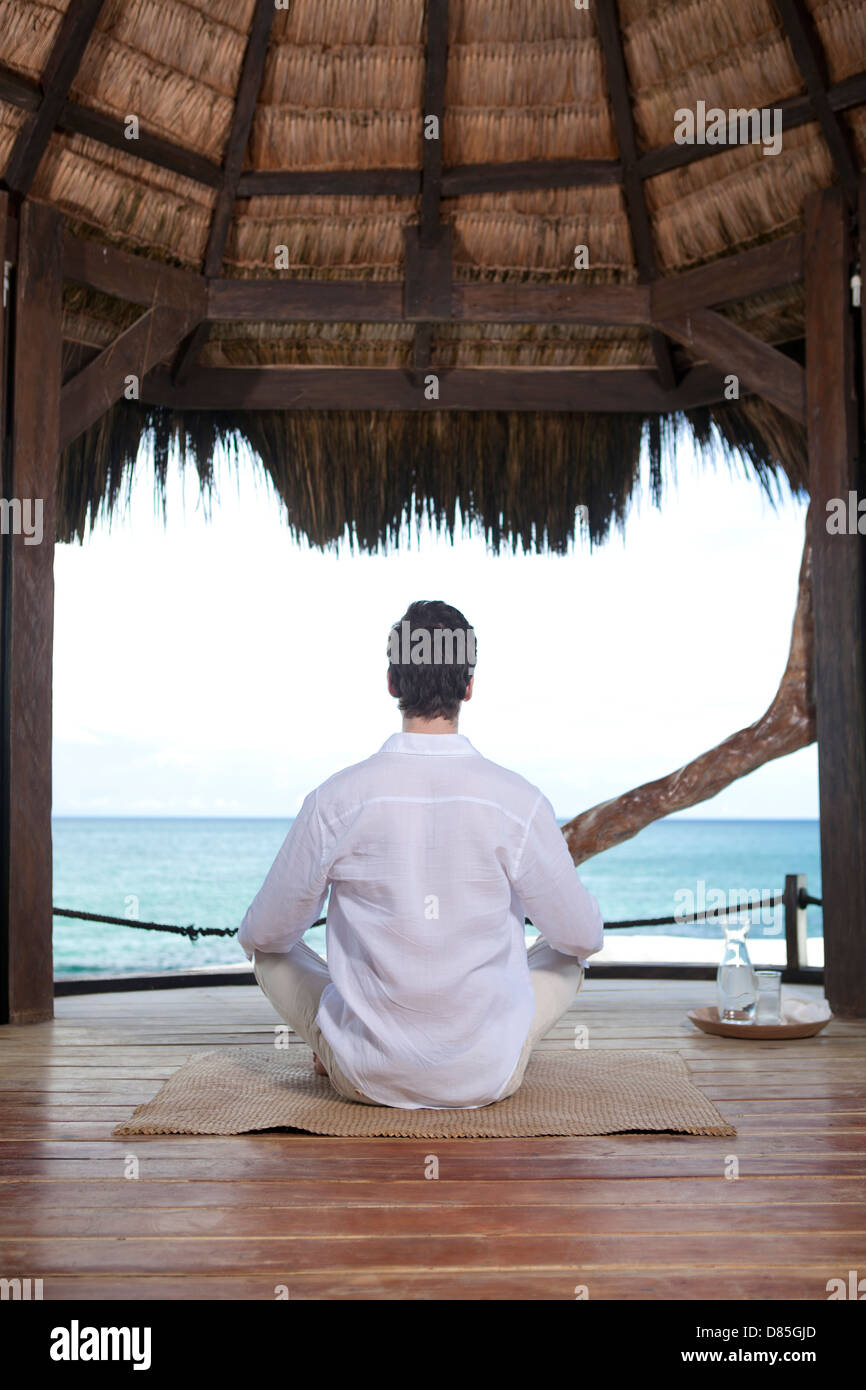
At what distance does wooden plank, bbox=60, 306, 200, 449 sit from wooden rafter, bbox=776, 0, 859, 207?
201 centimetres

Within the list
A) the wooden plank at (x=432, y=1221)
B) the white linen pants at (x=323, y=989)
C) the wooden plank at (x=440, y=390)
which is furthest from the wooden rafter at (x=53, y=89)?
the wooden plank at (x=432, y=1221)

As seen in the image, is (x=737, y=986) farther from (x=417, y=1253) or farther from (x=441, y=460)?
(x=441, y=460)

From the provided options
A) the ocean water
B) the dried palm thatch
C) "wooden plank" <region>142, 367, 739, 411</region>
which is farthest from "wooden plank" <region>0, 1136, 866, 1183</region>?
the ocean water

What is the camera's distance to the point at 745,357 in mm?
3861

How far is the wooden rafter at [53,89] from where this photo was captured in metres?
3.39

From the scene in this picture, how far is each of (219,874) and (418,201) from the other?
2171 cm

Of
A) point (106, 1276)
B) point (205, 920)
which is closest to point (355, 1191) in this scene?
point (106, 1276)

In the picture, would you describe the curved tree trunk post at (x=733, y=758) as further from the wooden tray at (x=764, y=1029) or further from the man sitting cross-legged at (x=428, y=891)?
the man sitting cross-legged at (x=428, y=891)

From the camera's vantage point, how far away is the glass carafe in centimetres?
301

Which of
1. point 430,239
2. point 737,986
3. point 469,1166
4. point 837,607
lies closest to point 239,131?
point 430,239

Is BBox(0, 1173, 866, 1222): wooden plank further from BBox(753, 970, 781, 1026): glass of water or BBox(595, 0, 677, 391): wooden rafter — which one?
BBox(595, 0, 677, 391): wooden rafter

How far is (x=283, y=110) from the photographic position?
12.8ft
